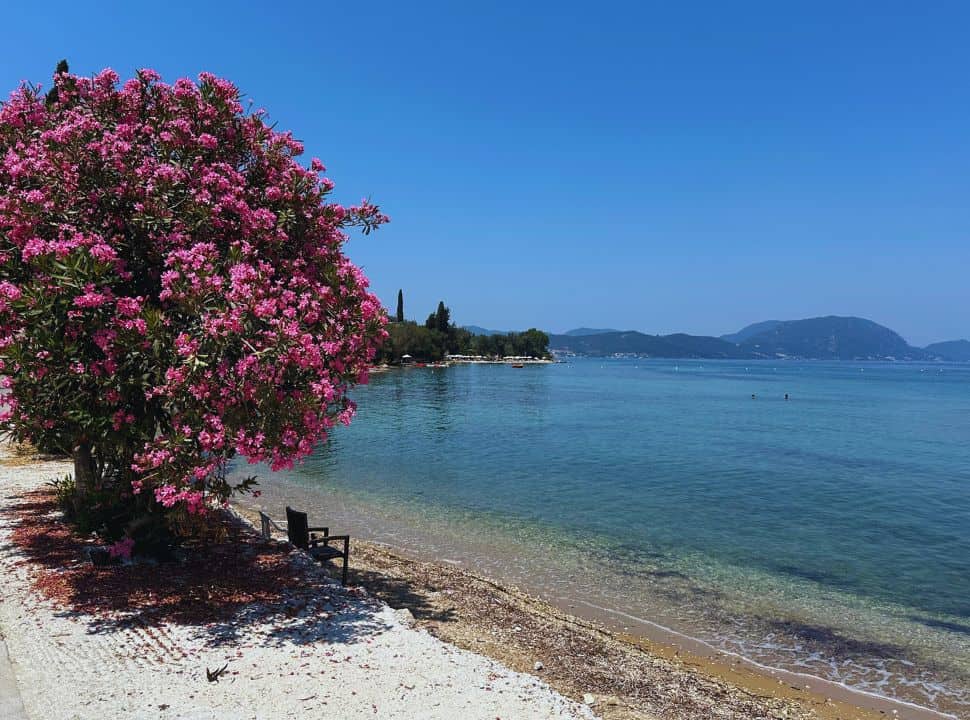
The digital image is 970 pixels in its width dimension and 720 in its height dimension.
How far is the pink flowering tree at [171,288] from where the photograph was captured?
9.78 meters

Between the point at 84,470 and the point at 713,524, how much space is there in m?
23.1

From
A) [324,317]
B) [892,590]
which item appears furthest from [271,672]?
[892,590]

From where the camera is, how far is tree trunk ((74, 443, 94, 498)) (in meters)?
15.0

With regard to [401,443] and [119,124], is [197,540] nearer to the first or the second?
[119,124]

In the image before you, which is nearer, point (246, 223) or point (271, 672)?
point (271, 672)

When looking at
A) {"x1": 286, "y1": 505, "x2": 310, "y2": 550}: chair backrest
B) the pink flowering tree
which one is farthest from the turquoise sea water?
the pink flowering tree

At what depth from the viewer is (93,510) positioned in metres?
14.7

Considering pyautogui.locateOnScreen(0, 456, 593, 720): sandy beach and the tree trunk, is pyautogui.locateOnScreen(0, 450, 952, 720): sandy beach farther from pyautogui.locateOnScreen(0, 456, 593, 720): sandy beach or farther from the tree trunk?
the tree trunk

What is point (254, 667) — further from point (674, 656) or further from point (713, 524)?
point (713, 524)

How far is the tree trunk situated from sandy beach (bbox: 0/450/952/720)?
137 cm

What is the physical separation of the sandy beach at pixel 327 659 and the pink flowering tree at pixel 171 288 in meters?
2.21

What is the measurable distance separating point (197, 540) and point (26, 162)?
365 inches

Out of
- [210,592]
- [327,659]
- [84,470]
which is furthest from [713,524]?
[84,470]

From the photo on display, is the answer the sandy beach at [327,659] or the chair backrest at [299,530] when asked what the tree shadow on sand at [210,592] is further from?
the chair backrest at [299,530]
